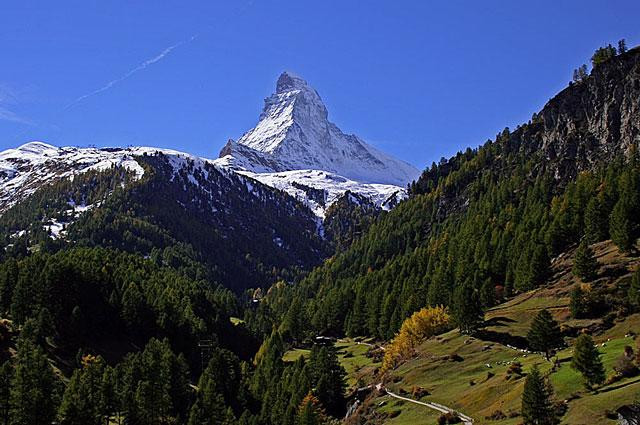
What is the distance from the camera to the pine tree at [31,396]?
87.1 metres

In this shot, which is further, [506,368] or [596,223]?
[596,223]

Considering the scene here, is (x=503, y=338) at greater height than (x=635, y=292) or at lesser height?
lesser

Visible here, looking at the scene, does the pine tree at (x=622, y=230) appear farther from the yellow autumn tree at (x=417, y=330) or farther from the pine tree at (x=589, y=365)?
the pine tree at (x=589, y=365)

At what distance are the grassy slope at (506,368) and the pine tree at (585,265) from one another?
2227 mm

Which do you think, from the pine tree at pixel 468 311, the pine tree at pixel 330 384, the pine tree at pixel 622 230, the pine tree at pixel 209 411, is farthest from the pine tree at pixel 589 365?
the pine tree at pixel 622 230

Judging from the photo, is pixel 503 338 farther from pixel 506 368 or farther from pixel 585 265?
pixel 585 265

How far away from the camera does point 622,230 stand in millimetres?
128375

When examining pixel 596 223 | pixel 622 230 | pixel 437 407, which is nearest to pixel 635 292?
pixel 622 230

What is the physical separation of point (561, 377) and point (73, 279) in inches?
4493

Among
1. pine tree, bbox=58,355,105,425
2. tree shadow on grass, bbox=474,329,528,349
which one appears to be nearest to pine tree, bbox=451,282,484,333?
tree shadow on grass, bbox=474,329,528,349

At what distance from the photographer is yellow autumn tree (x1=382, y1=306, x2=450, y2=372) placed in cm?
13264

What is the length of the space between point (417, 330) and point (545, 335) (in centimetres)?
4780

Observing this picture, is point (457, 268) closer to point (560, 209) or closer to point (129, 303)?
point (560, 209)

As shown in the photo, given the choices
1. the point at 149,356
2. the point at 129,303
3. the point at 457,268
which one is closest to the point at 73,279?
the point at 129,303
